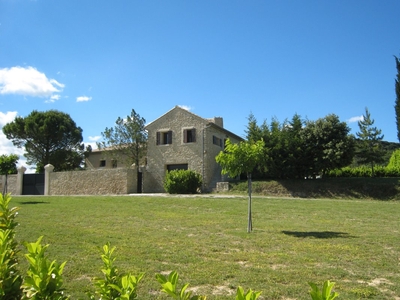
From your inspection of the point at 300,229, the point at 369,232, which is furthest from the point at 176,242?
the point at 369,232

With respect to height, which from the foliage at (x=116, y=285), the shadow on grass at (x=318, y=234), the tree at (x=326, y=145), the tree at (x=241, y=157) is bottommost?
the shadow on grass at (x=318, y=234)

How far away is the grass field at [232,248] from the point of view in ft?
16.3

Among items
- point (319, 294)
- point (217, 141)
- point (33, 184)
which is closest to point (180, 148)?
point (217, 141)

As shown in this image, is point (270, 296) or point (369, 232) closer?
point (270, 296)

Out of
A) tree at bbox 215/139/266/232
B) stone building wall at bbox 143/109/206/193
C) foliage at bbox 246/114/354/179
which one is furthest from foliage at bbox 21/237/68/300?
stone building wall at bbox 143/109/206/193

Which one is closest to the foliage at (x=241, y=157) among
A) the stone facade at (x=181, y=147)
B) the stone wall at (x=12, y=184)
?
the stone facade at (x=181, y=147)

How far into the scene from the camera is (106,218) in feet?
38.7

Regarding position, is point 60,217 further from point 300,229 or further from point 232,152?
point 300,229

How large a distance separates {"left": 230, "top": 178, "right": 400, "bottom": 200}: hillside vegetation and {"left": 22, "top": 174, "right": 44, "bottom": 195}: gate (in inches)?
699

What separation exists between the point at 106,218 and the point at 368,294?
927 centimetres

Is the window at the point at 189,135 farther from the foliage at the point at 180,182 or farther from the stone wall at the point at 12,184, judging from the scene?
the stone wall at the point at 12,184

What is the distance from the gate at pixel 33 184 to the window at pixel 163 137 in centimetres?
1138

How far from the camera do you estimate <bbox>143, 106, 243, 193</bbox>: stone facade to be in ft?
89.1

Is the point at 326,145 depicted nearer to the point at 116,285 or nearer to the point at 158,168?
the point at 158,168
